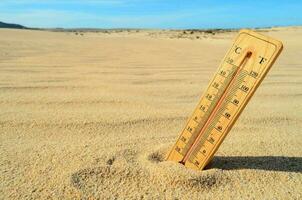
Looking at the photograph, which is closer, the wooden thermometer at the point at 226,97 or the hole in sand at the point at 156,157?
the wooden thermometer at the point at 226,97

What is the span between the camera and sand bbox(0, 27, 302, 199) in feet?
4.61

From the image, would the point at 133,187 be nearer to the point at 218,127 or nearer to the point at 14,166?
the point at 218,127

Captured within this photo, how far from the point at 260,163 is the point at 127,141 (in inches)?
23.2

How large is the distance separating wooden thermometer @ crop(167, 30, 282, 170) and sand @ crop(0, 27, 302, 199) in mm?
75

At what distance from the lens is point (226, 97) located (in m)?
1.50

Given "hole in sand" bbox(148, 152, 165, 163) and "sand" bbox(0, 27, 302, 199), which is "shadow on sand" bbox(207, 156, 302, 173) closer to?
"sand" bbox(0, 27, 302, 199)

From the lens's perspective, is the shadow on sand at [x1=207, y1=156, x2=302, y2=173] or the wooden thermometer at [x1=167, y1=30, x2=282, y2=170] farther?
the shadow on sand at [x1=207, y1=156, x2=302, y2=173]

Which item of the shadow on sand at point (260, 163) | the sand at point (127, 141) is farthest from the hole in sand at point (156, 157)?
the shadow on sand at point (260, 163)

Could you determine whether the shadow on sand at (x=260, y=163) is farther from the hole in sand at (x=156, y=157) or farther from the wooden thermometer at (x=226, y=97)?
the hole in sand at (x=156, y=157)

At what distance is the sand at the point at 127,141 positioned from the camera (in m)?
1.41

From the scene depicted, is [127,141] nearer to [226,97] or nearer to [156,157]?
[156,157]

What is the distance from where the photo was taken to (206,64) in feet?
15.9

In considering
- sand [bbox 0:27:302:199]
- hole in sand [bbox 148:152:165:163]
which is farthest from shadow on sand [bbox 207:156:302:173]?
hole in sand [bbox 148:152:165:163]

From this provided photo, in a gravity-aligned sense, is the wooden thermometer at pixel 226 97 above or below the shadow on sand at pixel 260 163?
above
